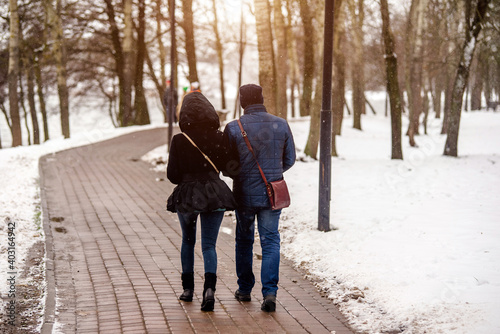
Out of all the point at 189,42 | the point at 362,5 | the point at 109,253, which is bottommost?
the point at 109,253

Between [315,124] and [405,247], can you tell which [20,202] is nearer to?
[405,247]

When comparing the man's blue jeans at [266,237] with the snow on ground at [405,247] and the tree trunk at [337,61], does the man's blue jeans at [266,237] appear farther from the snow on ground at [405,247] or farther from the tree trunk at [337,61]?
the tree trunk at [337,61]

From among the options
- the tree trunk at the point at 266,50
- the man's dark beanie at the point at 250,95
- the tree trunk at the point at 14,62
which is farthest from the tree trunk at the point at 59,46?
the man's dark beanie at the point at 250,95

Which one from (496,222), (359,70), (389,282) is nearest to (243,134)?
(389,282)

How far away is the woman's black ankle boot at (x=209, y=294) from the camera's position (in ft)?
17.4

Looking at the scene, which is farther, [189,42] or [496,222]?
[189,42]

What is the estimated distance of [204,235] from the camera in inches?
213

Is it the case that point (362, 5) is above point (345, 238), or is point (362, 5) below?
above

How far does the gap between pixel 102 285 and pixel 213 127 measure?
79.2 inches

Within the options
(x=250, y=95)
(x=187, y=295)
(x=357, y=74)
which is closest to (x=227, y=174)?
(x=250, y=95)

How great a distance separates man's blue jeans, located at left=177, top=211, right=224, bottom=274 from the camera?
5.30 metres

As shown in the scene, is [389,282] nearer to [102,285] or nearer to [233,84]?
[102,285]

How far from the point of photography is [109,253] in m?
7.48

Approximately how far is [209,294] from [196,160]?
1.12 metres
